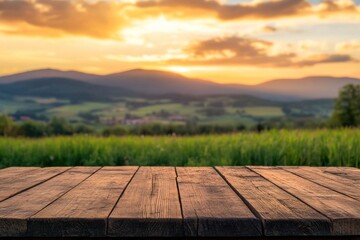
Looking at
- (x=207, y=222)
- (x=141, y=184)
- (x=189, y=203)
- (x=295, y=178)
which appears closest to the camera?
(x=207, y=222)

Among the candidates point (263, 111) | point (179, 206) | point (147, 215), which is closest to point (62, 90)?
point (263, 111)

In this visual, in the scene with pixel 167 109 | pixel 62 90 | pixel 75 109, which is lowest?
pixel 75 109

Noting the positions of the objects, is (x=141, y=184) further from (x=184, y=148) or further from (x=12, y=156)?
(x=12, y=156)

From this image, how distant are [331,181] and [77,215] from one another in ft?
6.00

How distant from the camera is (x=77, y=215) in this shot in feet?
6.79

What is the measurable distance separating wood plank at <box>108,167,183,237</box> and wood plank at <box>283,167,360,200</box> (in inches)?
38.5

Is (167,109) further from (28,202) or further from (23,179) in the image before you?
(28,202)

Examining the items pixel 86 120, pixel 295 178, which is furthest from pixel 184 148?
pixel 86 120

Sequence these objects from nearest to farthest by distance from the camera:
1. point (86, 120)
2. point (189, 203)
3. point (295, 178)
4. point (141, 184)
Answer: point (189, 203), point (141, 184), point (295, 178), point (86, 120)

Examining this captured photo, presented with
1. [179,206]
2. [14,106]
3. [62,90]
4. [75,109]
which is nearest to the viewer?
[179,206]

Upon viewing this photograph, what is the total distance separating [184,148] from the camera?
7492mm

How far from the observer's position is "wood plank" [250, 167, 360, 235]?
206 cm

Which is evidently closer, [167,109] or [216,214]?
[216,214]

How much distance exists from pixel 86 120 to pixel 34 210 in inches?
2268
